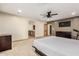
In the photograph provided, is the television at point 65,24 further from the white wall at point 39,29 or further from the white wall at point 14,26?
the white wall at point 14,26

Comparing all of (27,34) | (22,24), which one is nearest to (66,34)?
(27,34)

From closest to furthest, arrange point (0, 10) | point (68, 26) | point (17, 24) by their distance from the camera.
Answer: point (0, 10) → point (17, 24) → point (68, 26)

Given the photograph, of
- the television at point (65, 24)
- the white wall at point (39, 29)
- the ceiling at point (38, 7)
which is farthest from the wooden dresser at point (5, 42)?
the television at point (65, 24)

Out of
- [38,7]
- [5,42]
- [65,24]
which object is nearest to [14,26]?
[5,42]

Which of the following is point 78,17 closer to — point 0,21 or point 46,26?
point 46,26

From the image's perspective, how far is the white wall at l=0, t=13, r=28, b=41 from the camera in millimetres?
4039

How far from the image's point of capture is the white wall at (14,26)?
4039mm

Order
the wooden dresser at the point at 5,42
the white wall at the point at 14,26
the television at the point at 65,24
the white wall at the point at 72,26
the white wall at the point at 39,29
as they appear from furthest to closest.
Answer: the television at the point at 65,24 < the white wall at the point at 39,29 < the white wall at the point at 72,26 < the white wall at the point at 14,26 < the wooden dresser at the point at 5,42

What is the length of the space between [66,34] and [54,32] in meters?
0.98

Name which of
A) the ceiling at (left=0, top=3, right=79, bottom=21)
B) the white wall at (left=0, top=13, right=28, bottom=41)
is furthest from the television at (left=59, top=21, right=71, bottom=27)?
the white wall at (left=0, top=13, right=28, bottom=41)

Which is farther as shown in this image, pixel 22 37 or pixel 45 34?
pixel 45 34

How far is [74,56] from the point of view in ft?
5.45

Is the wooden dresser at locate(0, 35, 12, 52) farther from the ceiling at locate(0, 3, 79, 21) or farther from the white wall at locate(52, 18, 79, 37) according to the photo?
the white wall at locate(52, 18, 79, 37)

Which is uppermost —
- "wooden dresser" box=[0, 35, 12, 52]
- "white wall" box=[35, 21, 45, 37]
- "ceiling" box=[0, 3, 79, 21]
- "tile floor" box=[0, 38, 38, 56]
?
"ceiling" box=[0, 3, 79, 21]
